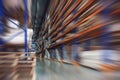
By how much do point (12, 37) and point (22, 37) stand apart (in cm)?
22

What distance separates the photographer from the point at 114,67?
252 cm

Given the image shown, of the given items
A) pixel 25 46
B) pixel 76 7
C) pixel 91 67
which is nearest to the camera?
pixel 25 46

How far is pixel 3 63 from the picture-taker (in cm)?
228

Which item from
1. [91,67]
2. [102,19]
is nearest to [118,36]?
[102,19]

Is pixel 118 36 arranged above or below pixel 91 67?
above

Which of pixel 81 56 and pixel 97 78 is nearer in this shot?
pixel 97 78

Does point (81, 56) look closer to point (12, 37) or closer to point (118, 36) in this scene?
point (118, 36)

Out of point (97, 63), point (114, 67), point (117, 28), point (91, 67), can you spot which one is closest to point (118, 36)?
point (117, 28)

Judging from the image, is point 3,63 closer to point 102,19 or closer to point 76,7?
point 102,19

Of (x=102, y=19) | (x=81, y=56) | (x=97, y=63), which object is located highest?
(x=102, y=19)

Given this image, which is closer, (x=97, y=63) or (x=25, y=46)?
(x=25, y=46)

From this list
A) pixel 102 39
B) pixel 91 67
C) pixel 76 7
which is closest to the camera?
pixel 102 39

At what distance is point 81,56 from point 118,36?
1979 millimetres

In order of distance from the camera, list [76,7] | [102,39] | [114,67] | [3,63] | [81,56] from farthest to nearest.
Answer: [76,7] → [81,56] → [102,39] → [114,67] → [3,63]
